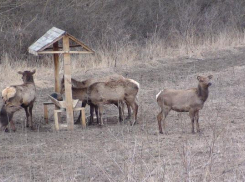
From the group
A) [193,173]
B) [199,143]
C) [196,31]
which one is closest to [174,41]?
[196,31]

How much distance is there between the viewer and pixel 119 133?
405 inches

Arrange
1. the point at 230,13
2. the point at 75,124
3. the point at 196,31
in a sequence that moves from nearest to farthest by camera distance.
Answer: the point at 75,124, the point at 196,31, the point at 230,13

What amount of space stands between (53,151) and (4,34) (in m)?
11.6

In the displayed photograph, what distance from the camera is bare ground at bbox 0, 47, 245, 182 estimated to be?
721cm

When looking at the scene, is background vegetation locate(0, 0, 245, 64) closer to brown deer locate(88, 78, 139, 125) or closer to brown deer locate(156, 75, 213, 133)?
brown deer locate(88, 78, 139, 125)

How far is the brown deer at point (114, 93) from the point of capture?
11.6 metres

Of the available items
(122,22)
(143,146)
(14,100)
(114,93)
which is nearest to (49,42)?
(14,100)

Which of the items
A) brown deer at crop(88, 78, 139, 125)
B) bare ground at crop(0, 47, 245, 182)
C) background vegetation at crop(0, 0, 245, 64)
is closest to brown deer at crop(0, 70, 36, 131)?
bare ground at crop(0, 47, 245, 182)

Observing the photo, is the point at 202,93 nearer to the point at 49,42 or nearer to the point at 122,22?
the point at 49,42

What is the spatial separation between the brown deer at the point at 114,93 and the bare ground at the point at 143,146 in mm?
509

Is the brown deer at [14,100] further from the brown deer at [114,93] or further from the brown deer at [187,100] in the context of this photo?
the brown deer at [187,100]

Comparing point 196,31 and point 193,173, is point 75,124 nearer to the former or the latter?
point 193,173

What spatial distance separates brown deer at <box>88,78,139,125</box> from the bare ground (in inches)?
20.0

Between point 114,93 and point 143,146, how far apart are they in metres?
2.75
